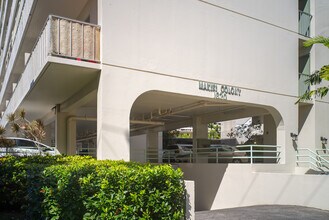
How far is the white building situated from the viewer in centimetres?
1045

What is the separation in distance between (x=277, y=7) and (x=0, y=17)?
28.2 metres

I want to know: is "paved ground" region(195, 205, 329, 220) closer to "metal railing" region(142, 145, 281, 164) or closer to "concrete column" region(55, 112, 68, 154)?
"metal railing" region(142, 145, 281, 164)

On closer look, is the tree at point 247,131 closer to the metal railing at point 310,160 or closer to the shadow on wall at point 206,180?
the metal railing at point 310,160

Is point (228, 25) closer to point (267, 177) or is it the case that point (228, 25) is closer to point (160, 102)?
point (160, 102)

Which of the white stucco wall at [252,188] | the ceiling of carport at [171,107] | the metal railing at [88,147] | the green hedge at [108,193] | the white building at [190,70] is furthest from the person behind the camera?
the metal railing at [88,147]

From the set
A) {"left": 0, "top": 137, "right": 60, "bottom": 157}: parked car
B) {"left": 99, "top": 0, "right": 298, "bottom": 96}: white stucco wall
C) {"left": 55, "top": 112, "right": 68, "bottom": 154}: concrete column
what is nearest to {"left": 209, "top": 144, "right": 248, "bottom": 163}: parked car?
{"left": 99, "top": 0, "right": 298, "bottom": 96}: white stucco wall

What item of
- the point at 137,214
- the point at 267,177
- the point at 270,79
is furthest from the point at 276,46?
the point at 137,214

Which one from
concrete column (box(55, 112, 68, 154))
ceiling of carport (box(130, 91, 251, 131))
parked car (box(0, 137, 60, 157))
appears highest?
ceiling of carport (box(130, 91, 251, 131))

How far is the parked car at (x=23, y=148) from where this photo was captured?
14490mm

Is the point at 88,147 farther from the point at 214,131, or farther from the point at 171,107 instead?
the point at 214,131

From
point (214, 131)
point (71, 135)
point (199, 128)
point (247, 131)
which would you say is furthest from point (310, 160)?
point (214, 131)

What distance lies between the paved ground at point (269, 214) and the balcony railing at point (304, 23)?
873cm

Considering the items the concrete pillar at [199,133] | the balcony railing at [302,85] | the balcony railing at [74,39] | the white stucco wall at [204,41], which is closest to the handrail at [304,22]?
the white stucco wall at [204,41]

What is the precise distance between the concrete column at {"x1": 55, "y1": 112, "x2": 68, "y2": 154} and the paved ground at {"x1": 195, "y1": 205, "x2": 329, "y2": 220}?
820cm
